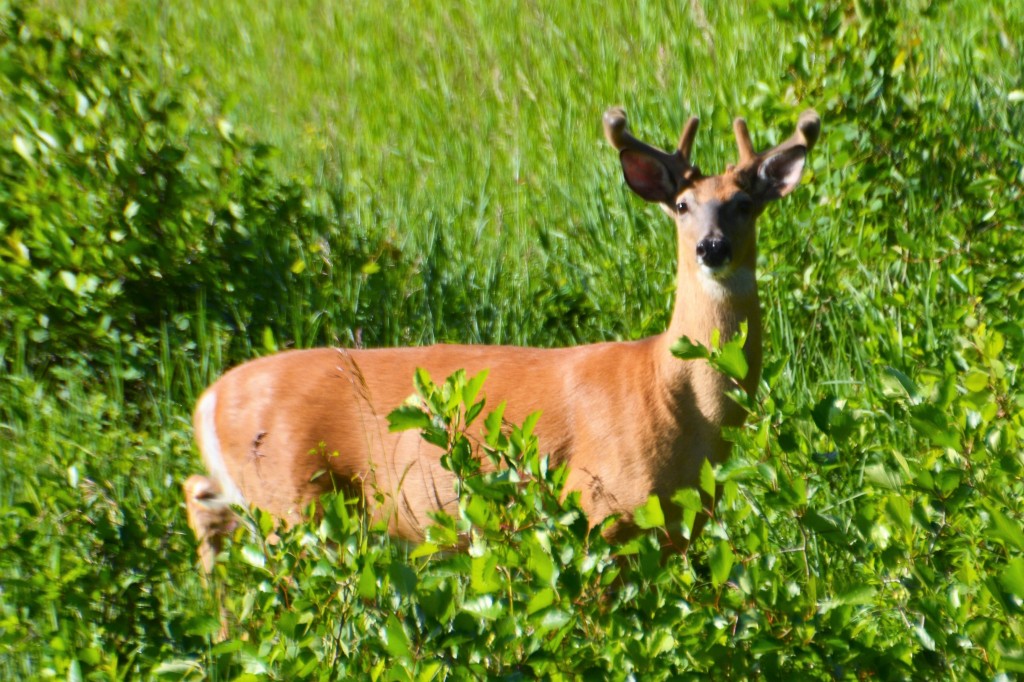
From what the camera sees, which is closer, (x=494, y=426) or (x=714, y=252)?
(x=494, y=426)

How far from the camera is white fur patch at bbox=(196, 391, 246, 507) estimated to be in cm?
437

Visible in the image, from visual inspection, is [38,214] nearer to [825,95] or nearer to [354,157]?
[354,157]

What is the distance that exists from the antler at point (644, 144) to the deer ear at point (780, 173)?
22cm

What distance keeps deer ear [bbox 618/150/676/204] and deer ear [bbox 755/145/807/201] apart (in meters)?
0.28

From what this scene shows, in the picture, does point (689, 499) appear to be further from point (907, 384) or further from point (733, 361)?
point (907, 384)

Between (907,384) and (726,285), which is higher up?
(726,285)

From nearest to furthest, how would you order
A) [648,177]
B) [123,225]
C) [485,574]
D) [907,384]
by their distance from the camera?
[485,574] → [907,384] → [648,177] → [123,225]

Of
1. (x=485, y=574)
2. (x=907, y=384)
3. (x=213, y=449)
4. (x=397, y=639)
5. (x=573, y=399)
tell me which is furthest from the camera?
(x=213, y=449)

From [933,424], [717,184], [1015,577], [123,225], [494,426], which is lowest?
[1015,577]

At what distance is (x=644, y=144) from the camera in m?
4.21

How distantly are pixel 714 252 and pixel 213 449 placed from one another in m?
1.75

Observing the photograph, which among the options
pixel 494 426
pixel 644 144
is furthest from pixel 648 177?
pixel 494 426

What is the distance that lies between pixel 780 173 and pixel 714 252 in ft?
1.97

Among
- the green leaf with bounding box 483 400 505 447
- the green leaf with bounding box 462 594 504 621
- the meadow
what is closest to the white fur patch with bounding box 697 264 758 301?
the meadow
